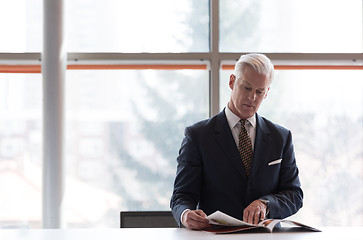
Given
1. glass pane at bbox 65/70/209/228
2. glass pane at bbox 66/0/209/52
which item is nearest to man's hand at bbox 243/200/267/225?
glass pane at bbox 65/70/209/228

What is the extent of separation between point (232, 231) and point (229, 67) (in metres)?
2.59

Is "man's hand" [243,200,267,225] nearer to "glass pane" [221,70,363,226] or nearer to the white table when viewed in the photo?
the white table

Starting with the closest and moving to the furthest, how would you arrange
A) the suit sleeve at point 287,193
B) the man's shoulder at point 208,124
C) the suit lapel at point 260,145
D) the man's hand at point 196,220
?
the man's hand at point 196,220
the suit sleeve at point 287,193
the suit lapel at point 260,145
the man's shoulder at point 208,124

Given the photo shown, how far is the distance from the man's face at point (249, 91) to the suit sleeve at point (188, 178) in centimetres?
28

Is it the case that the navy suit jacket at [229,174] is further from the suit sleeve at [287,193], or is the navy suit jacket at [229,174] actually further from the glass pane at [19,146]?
the glass pane at [19,146]

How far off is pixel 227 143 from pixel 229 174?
5.8 inches

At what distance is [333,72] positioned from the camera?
4383mm

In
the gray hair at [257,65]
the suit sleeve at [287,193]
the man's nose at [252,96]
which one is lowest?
the suit sleeve at [287,193]

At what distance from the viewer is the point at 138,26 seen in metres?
4.35

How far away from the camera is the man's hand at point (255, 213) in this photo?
2012 mm

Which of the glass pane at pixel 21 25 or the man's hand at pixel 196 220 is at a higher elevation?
the glass pane at pixel 21 25

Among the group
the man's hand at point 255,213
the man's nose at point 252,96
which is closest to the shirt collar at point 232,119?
the man's nose at point 252,96

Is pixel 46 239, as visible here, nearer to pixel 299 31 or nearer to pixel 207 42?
pixel 207 42

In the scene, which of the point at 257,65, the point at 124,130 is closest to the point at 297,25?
the point at 124,130
